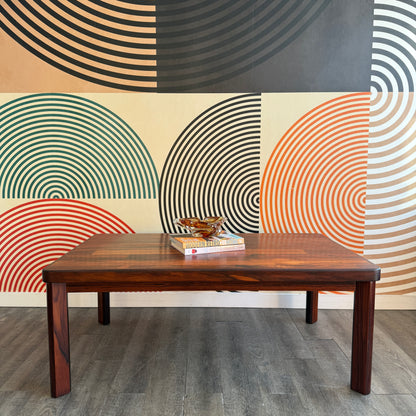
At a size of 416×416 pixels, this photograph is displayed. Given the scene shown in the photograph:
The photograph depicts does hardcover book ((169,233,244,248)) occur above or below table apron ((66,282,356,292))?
above

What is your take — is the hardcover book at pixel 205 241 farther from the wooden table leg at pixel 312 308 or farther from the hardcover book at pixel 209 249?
the wooden table leg at pixel 312 308

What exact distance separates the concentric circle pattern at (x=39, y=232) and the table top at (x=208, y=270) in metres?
0.76

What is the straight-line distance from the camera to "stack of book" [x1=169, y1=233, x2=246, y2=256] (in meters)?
1.68

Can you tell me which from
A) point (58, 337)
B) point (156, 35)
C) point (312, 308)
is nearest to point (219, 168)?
point (156, 35)

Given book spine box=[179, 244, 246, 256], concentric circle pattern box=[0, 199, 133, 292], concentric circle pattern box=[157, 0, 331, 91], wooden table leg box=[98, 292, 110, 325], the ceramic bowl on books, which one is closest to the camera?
book spine box=[179, 244, 246, 256]

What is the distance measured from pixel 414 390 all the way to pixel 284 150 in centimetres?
142

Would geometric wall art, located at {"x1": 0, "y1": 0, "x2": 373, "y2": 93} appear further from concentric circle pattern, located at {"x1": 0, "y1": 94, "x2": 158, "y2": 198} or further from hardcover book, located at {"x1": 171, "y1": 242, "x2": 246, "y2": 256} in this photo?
hardcover book, located at {"x1": 171, "y1": 242, "x2": 246, "y2": 256}

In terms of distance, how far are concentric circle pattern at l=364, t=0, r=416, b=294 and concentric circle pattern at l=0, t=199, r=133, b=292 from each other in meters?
1.57

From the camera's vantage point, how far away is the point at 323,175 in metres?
2.40

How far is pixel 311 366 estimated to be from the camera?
171 centimetres

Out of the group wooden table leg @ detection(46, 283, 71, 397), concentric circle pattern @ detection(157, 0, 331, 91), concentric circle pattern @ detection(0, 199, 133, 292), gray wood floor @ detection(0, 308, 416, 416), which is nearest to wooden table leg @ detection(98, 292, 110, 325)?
gray wood floor @ detection(0, 308, 416, 416)

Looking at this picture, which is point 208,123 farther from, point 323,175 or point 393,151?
point 393,151

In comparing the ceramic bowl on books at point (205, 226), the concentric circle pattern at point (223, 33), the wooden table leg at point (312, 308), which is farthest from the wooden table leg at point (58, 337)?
the concentric circle pattern at point (223, 33)

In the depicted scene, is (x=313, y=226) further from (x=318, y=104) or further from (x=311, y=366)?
(x=311, y=366)
